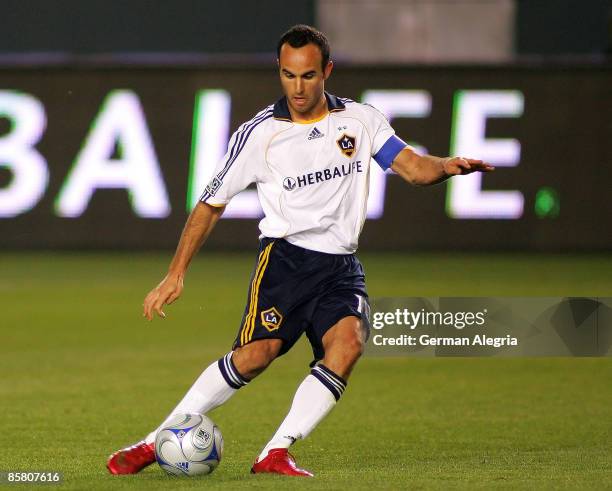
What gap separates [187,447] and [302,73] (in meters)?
1.76

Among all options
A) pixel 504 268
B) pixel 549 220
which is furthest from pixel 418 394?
pixel 549 220

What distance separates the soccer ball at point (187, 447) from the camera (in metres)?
6.47

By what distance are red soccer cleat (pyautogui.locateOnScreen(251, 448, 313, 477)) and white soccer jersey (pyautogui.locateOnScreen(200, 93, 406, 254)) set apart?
0.97m

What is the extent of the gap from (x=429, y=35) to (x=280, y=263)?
18891mm

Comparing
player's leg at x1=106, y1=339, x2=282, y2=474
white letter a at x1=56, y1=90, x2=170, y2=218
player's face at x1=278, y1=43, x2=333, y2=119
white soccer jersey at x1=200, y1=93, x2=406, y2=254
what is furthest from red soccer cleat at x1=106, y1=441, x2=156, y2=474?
white letter a at x1=56, y1=90, x2=170, y2=218

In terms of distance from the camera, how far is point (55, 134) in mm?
20203

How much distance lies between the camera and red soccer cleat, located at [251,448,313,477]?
253 inches

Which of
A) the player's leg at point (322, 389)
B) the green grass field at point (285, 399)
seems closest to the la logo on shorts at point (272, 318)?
the player's leg at point (322, 389)

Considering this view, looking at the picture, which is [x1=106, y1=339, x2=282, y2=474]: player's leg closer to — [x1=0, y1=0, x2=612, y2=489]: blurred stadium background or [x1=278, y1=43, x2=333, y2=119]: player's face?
[x1=0, y1=0, x2=612, y2=489]: blurred stadium background

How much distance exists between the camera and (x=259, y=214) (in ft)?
65.7

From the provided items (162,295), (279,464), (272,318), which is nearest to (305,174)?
(272,318)

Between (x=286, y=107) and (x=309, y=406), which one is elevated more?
(x=286, y=107)

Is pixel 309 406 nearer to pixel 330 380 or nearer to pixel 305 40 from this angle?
pixel 330 380

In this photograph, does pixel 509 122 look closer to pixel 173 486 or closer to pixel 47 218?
pixel 47 218
